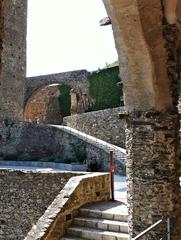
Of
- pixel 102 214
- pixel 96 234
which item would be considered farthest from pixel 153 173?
pixel 102 214

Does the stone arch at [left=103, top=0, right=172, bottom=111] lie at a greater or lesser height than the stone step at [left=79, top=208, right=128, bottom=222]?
greater

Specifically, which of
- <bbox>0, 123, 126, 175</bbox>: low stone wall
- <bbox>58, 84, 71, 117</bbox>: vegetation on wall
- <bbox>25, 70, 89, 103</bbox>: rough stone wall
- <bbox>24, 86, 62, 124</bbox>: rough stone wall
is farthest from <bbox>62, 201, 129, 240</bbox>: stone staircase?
<bbox>24, 86, 62, 124</bbox>: rough stone wall

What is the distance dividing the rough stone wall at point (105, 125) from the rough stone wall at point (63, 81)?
14.0 ft

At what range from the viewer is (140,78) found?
5.96 metres

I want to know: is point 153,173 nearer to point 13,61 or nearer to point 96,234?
point 96,234

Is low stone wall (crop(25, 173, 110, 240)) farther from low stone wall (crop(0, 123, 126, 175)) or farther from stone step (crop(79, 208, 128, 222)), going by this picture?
low stone wall (crop(0, 123, 126, 175))

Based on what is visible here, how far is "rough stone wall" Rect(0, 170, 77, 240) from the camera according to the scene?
10731mm

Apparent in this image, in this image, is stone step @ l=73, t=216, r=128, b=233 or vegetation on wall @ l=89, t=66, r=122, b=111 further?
vegetation on wall @ l=89, t=66, r=122, b=111

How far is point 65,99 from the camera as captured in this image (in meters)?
29.0

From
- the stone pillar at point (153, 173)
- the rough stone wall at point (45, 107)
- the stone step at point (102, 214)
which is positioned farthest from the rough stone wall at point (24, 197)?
the rough stone wall at point (45, 107)

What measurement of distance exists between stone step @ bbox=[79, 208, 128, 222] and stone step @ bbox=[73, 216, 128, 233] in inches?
4.0

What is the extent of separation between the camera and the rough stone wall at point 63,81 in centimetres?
2628

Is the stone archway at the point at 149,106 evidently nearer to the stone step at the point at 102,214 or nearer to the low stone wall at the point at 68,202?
the stone step at the point at 102,214

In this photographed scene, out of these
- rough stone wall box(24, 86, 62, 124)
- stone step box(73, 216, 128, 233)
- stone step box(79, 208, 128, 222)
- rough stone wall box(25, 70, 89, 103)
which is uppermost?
rough stone wall box(25, 70, 89, 103)
